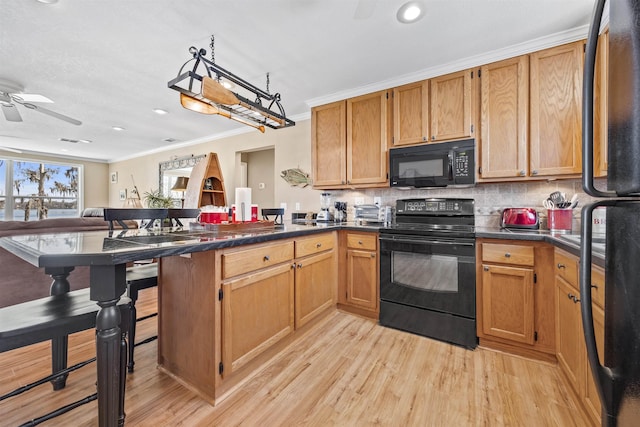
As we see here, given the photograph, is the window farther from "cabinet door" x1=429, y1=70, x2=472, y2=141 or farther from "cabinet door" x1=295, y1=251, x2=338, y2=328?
"cabinet door" x1=429, y1=70, x2=472, y2=141

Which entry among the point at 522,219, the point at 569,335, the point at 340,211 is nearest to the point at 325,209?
the point at 340,211

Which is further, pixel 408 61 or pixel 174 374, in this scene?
pixel 408 61

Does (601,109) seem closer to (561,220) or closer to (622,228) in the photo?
(561,220)

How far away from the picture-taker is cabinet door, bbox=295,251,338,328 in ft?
6.93

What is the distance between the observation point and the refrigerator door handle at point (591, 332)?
0.55 meters

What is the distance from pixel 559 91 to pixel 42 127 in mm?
7066

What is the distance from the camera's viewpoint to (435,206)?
2615 millimetres

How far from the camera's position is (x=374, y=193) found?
3195 mm

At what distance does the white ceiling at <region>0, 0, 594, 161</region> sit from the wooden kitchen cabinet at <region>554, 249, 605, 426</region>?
1704 mm

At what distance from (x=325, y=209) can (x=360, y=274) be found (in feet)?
3.49

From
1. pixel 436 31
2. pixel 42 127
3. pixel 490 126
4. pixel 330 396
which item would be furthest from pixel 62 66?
pixel 490 126

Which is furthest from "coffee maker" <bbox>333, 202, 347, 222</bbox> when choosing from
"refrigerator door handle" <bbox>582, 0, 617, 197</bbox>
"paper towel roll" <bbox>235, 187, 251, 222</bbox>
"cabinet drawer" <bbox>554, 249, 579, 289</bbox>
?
"refrigerator door handle" <bbox>582, 0, 617, 197</bbox>

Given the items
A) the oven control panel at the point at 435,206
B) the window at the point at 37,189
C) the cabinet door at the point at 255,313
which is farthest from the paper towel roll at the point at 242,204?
the window at the point at 37,189

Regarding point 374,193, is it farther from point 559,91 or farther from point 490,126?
point 559,91
